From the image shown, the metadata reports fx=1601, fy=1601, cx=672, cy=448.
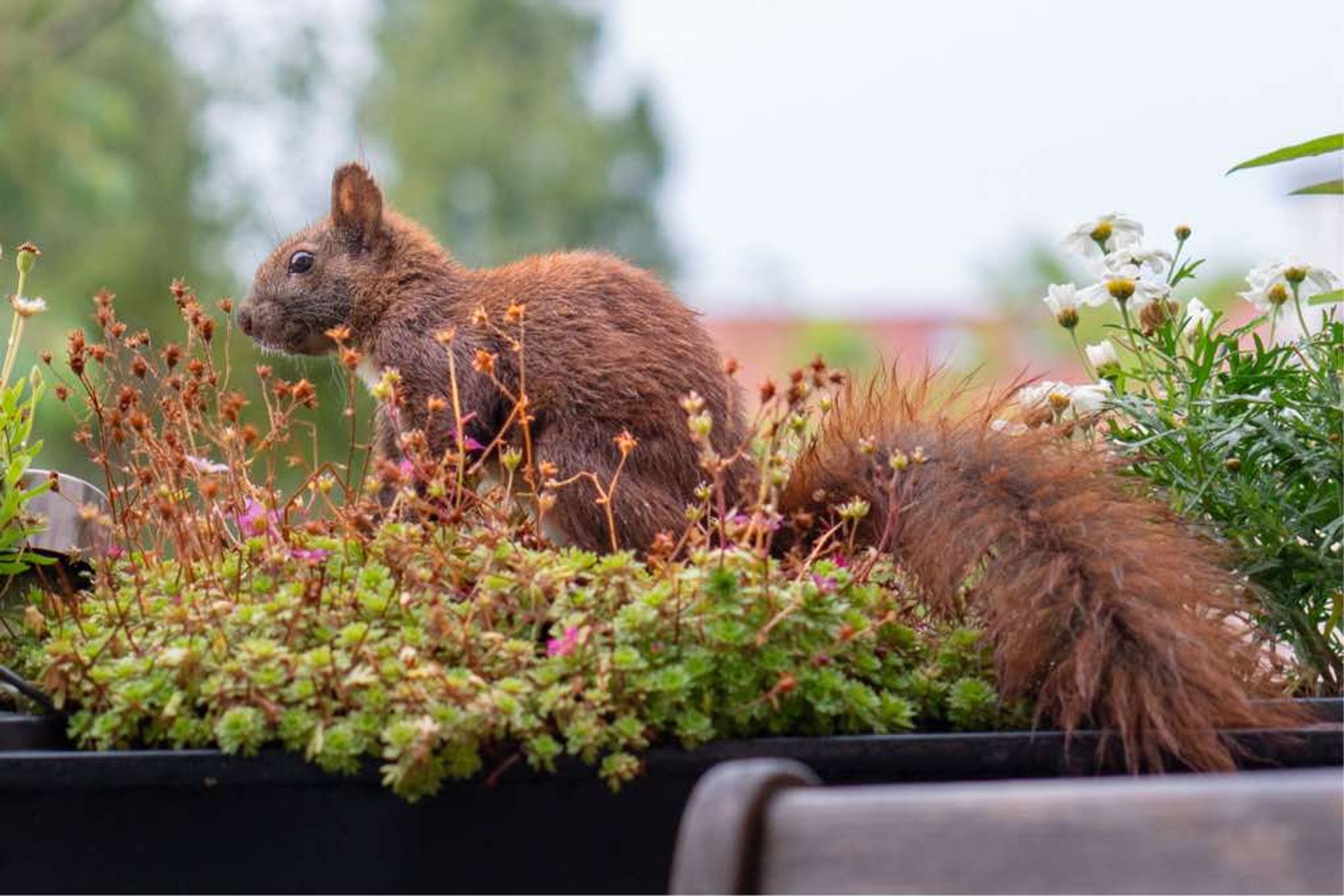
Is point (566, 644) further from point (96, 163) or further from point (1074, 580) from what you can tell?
point (96, 163)

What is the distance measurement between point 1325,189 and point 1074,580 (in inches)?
15.6

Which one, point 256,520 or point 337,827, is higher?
point 256,520

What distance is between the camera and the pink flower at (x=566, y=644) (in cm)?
124

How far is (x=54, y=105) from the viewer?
25.3 ft

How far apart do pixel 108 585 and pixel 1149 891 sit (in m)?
1.15

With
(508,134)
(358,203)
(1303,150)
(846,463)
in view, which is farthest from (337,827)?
(508,134)

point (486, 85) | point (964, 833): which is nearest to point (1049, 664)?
point (964, 833)

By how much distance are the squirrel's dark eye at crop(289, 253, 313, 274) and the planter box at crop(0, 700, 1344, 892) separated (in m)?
1.02

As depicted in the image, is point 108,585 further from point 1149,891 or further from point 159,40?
point 159,40

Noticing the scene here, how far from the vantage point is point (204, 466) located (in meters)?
1.65

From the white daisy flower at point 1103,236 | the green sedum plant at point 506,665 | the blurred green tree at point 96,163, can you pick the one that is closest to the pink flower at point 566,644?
the green sedum plant at point 506,665

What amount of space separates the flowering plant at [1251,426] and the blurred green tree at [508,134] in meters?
10.2

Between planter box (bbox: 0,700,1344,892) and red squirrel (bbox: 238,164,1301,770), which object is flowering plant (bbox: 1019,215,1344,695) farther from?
planter box (bbox: 0,700,1344,892)

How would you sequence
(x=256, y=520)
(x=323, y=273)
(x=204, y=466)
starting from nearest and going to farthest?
(x=256, y=520)
(x=204, y=466)
(x=323, y=273)
